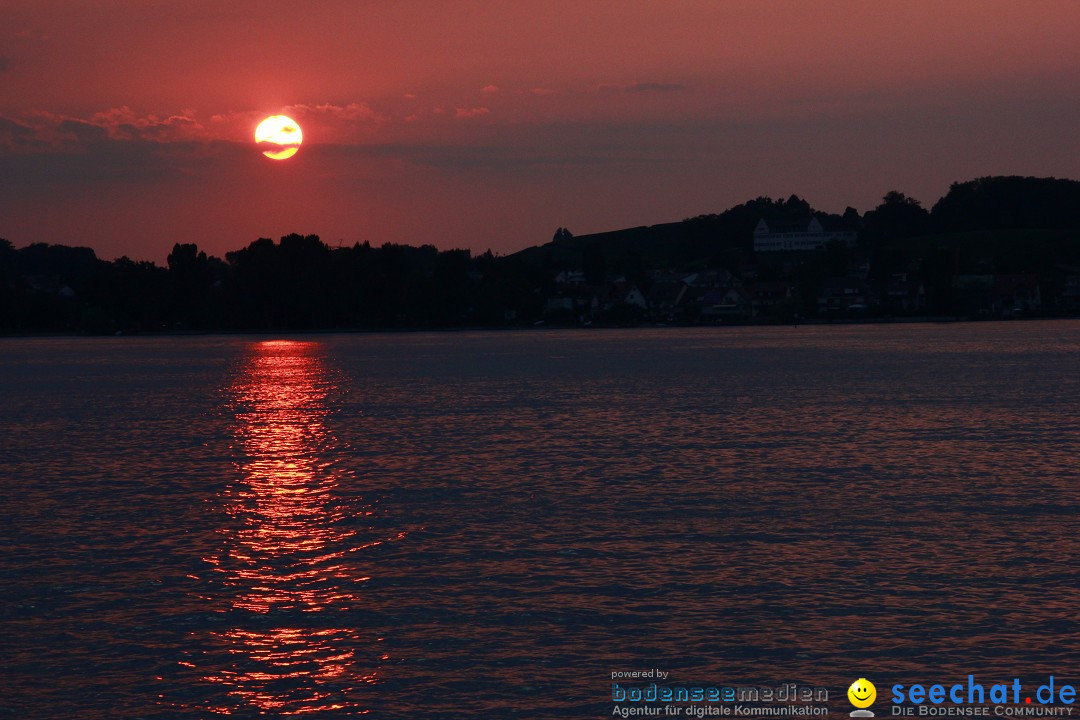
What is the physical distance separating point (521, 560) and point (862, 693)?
8068 millimetres

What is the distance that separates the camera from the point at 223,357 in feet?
456

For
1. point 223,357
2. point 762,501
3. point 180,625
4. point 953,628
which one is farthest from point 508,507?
point 223,357

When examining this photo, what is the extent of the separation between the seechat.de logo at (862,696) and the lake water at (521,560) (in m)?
0.16

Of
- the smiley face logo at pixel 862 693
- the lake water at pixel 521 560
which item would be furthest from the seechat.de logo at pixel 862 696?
the lake water at pixel 521 560

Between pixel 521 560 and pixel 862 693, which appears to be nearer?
pixel 862 693

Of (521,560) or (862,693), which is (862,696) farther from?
(521,560)

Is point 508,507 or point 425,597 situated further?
point 508,507

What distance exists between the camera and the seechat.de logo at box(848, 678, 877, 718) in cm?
1270

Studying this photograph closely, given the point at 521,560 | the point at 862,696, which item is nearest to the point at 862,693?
the point at 862,696

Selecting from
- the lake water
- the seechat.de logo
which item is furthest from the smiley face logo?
the lake water

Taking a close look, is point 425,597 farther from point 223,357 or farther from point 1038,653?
point 223,357

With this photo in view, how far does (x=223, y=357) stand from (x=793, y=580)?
127222mm

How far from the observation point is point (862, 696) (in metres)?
13.1

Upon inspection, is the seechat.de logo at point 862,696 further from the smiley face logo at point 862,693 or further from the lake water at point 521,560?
the lake water at point 521,560
